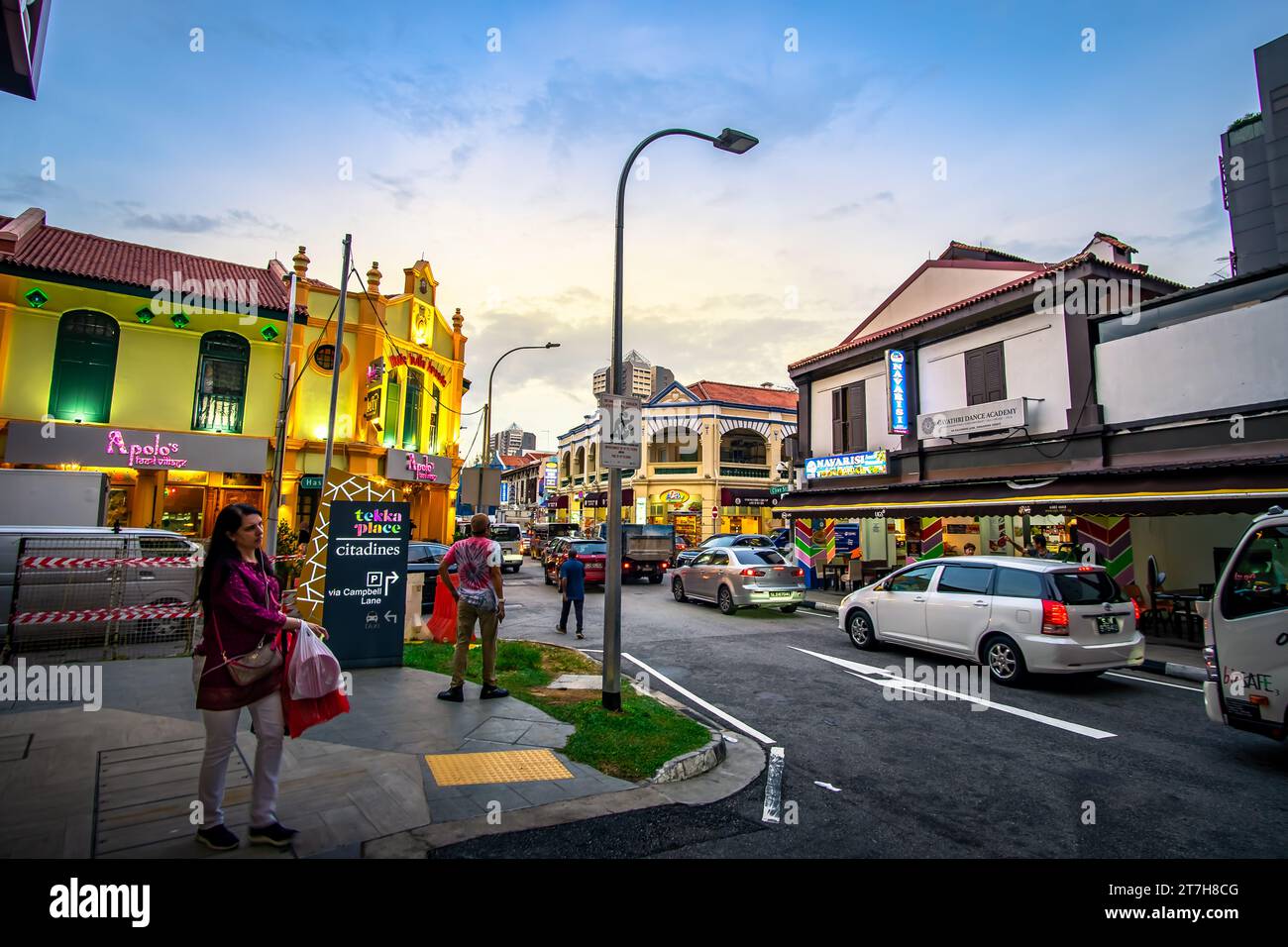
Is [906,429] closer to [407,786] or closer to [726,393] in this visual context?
[407,786]

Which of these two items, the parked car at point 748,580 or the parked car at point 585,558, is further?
the parked car at point 585,558

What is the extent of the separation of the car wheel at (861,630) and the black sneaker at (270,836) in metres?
9.20

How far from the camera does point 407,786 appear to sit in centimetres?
452

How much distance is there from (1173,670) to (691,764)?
8.62m

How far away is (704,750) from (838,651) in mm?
6153

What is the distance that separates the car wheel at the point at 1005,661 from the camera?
8250 millimetres

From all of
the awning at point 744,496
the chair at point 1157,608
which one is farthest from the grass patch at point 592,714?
the awning at point 744,496

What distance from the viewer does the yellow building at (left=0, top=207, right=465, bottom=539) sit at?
19.1 meters

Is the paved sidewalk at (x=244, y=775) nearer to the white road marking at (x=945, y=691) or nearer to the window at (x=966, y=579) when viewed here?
the white road marking at (x=945, y=691)

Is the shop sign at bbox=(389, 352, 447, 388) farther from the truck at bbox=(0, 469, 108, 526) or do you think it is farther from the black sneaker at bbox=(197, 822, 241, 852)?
the black sneaker at bbox=(197, 822, 241, 852)

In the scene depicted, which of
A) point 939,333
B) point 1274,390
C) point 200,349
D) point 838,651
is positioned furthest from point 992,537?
point 200,349

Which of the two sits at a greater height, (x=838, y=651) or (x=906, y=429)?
(x=906, y=429)

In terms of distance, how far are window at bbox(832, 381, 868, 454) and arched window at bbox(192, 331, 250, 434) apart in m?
20.3

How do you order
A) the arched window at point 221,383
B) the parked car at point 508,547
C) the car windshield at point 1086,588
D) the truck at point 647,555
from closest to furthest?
1. the car windshield at point 1086,588
2. the arched window at point 221,383
3. the truck at point 647,555
4. the parked car at point 508,547
